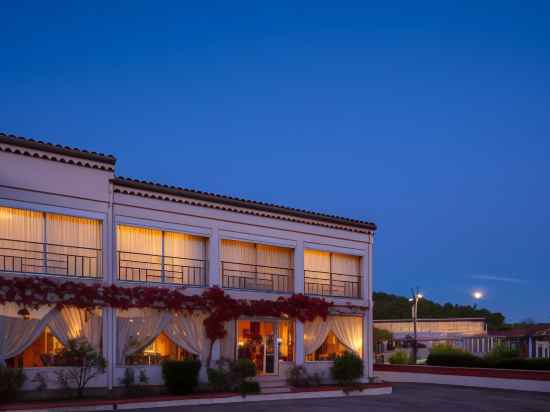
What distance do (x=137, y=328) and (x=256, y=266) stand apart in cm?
707

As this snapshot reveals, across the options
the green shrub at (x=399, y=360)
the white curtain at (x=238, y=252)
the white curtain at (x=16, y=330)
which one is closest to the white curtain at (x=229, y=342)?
the white curtain at (x=238, y=252)

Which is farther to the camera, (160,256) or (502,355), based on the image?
(502,355)

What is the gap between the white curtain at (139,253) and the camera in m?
26.8

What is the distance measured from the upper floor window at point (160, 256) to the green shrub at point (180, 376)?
137 inches

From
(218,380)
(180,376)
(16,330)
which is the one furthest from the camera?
(218,380)

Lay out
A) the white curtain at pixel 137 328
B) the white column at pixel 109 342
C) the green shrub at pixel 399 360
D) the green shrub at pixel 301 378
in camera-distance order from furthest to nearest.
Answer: the green shrub at pixel 399 360 → the green shrub at pixel 301 378 → the white curtain at pixel 137 328 → the white column at pixel 109 342

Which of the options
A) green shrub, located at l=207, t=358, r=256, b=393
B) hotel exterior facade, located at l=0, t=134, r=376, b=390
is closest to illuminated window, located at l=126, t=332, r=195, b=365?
hotel exterior facade, located at l=0, t=134, r=376, b=390

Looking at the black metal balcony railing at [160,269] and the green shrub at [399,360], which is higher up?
the black metal balcony railing at [160,269]

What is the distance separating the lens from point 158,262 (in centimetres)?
2802

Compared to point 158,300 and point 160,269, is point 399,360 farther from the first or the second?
point 158,300

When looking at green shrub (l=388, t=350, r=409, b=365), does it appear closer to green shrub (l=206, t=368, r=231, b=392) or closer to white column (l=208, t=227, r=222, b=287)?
white column (l=208, t=227, r=222, b=287)

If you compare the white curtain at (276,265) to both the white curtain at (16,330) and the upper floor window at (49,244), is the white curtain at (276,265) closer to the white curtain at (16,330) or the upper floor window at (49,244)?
the upper floor window at (49,244)

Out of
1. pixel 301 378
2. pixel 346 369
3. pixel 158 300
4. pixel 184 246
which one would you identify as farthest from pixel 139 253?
pixel 346 369

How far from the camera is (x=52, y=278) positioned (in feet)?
77.5
